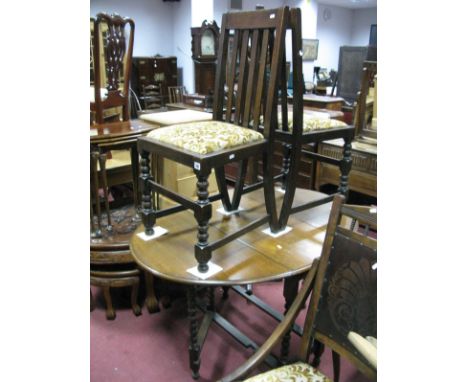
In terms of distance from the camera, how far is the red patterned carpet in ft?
6.00

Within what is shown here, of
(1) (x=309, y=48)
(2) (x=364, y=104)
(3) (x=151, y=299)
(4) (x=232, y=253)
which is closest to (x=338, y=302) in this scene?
(4) (x=232, y=253)

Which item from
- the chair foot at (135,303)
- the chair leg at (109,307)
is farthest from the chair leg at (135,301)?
the chair leg at (109,307)

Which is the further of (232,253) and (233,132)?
(232,253)

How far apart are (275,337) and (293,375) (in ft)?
0.43

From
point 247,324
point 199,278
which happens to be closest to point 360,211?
point 199,278

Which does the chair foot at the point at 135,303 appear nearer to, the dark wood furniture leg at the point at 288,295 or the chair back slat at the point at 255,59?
the dark wood furniture leg at the point at 288,295

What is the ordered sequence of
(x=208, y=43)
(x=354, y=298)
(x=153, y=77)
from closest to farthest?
(x=354, y=298) → (x=208, y=43) → (x=153, y=77)

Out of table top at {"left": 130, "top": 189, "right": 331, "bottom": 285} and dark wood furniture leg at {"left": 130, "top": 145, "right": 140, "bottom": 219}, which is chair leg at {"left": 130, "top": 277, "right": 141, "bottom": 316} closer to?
dark wood furniture leg at {"left": 130, "top": 145, "right": 140, "bottom": 219}

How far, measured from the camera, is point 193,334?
1.68m

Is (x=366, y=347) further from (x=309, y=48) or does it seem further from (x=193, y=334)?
(x=309, y=48)

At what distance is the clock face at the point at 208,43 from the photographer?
18.2 feet

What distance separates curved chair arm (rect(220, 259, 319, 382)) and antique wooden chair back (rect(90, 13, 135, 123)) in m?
1.56
